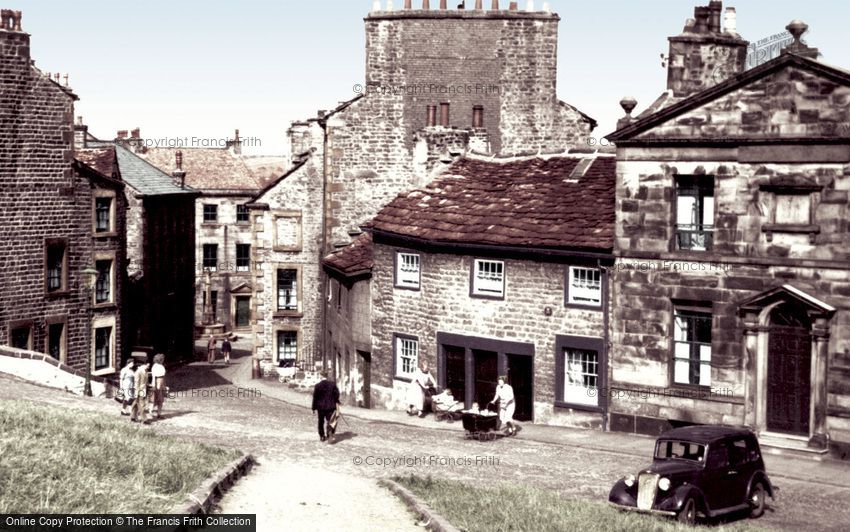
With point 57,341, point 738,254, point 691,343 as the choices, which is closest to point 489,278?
point 691,343

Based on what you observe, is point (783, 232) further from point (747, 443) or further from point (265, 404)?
point (265, 404)

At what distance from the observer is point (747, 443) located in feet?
74.3

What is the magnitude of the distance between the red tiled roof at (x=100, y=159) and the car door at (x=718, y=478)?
3311 centimetres

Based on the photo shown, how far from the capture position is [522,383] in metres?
34.1

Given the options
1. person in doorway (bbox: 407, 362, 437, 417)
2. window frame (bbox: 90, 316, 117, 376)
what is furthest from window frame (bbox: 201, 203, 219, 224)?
person in doorway (bbox: 407, 362, 437, 417)

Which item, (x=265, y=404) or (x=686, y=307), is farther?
(x=265, y=404)

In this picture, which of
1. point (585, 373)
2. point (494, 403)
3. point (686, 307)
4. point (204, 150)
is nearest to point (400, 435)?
point (494, 403)

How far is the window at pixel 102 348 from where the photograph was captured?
4816 cm

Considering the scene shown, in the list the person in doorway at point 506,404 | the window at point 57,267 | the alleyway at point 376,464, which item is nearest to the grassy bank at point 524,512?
the alleyway at point 376,464

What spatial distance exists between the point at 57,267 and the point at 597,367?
70.2 feet

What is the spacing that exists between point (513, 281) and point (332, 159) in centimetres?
1829

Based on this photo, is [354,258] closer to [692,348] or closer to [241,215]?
[692,348]

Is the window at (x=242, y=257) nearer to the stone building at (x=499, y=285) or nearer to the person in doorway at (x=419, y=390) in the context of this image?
the stone building at (x=499, y=285)

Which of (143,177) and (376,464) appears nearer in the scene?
(376,464)
